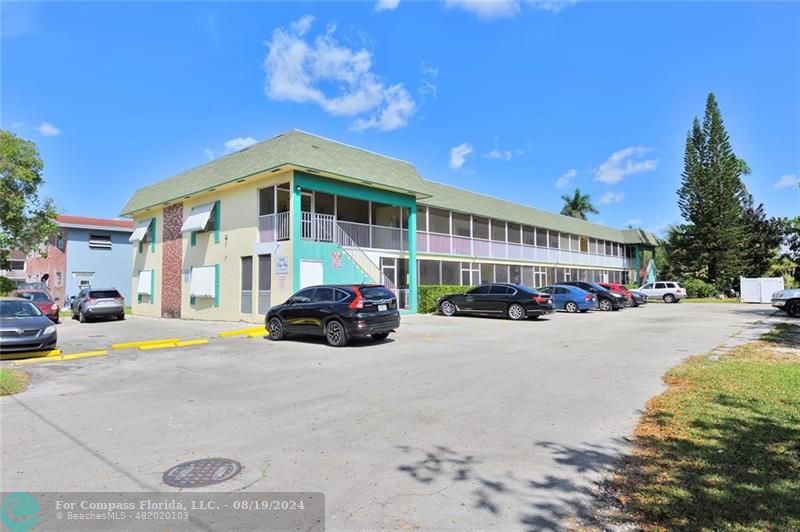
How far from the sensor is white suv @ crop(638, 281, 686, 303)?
36.4 metres

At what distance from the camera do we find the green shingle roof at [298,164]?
18.5 m

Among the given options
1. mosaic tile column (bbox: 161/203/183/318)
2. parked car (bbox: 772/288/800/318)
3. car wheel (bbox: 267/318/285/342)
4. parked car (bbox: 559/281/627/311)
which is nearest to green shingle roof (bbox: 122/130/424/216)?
mosaic tile column (bbox: 161/203/183/318)

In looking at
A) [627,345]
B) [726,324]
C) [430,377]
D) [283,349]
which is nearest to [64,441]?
[430,377]

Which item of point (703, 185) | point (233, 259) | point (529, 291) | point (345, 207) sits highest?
point (703, 185)

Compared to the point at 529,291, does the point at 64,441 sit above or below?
below

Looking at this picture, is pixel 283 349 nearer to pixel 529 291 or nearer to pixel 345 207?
pixel 529 291

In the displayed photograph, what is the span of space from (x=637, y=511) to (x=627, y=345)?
9.63 metres

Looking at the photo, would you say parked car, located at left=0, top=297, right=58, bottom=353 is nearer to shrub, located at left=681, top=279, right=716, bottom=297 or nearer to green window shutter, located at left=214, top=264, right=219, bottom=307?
green window shutter, located at left=214, top=264, right=219, bottom=307

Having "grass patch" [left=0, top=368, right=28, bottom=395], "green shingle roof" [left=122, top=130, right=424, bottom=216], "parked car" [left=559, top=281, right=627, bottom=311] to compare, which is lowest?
"grass patch" [left=0, top=368, right=28, bottom=395]

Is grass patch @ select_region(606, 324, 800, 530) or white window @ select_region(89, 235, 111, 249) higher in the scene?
white window @ select_region(89, 235, 111, 249)

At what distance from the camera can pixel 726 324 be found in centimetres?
1764

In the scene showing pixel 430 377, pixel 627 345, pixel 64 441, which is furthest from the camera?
pixel 627 345

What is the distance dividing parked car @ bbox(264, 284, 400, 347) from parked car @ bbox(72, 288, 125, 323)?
45.7 feet

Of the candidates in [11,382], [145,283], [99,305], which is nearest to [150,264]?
[145,283]
